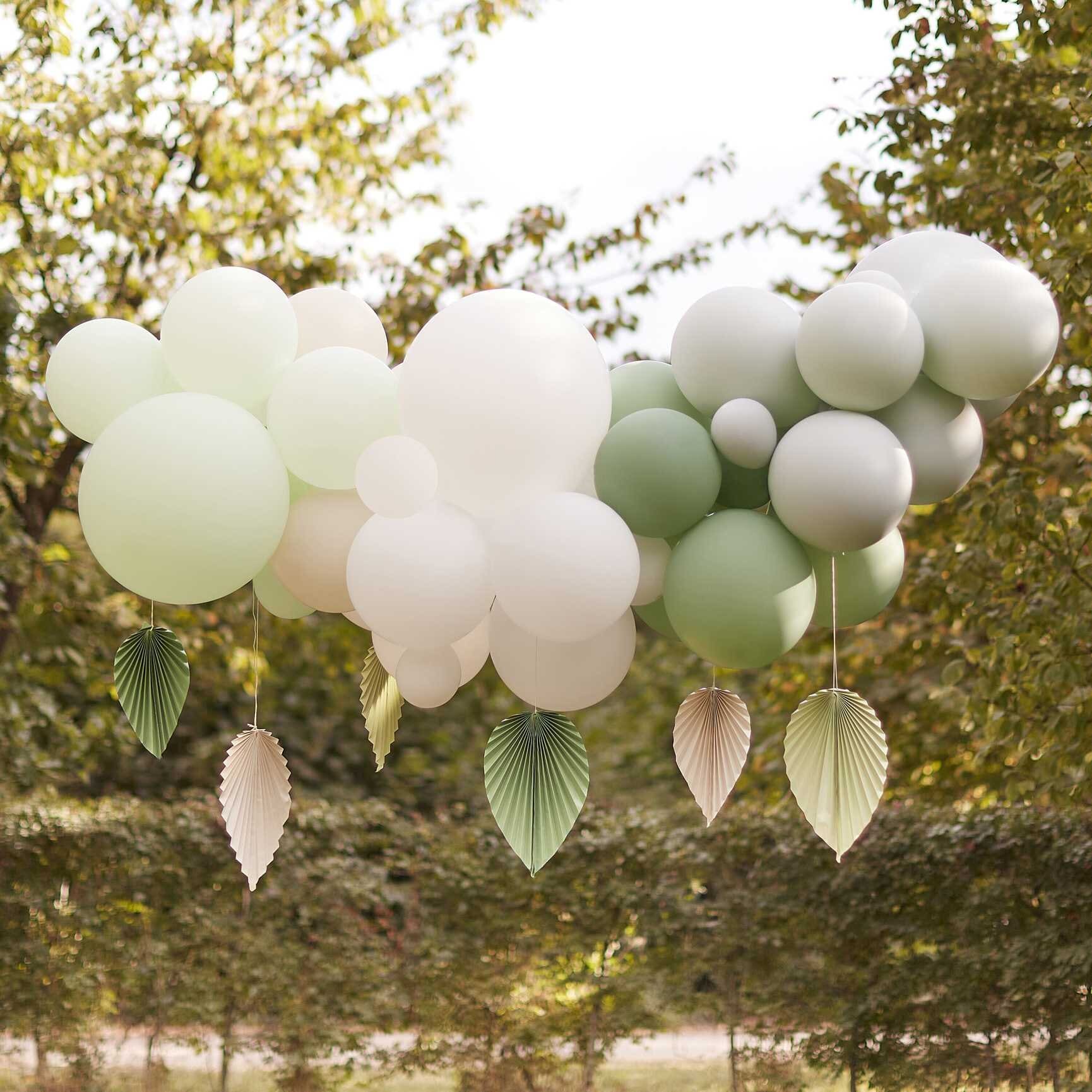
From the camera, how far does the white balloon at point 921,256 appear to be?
65.6 inches

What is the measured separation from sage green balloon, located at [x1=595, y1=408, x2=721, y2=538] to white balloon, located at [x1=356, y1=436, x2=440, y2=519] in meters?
0.26

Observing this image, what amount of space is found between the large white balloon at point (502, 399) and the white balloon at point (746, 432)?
19 centimetres

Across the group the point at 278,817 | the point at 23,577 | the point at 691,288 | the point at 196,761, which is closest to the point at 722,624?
the point at 278,817

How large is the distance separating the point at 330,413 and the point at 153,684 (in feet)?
2.07

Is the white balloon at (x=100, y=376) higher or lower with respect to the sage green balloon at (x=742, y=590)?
A: higher

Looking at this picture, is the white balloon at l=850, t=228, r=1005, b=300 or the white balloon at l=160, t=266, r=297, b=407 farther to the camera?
the white balloon at l=160, t=266, r=297, b=407

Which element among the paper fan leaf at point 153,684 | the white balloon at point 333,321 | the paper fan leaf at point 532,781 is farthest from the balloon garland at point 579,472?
the paper fan leaf at point 153,684

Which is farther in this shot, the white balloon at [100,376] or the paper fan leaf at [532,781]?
the white balloon at [100,376]

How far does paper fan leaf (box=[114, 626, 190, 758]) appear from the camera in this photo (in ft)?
6.64

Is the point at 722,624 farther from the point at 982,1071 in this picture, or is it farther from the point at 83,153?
the point at 83,153

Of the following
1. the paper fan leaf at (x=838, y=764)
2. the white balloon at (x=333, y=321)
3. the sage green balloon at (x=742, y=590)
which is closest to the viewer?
the sage green balloon at (x=742, y=590)

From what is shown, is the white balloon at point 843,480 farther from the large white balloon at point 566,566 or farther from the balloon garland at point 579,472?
the large white balloon at point 566,566

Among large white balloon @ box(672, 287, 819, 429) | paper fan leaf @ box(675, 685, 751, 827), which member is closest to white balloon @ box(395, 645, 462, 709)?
paper fan leaf @ box(675, 685, 751, 827)

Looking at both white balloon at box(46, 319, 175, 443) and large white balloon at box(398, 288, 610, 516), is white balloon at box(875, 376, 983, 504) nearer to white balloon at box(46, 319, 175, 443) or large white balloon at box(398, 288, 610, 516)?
large white balloon at box(398, 288, 610, 516)
